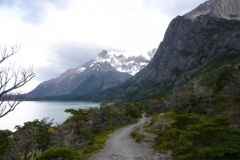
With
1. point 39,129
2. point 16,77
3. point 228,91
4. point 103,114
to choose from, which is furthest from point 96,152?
point 103,114

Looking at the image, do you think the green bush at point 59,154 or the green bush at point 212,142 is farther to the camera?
the green bush at point 212,142

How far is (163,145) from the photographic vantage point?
2041 centimetres

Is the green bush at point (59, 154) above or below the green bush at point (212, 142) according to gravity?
above

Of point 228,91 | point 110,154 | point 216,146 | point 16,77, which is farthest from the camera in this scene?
point 228,91

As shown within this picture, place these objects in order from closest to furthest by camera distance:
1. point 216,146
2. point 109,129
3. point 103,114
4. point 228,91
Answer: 1. point 216,146
2. point 228,91
3. point 109,129
4. point 103,114

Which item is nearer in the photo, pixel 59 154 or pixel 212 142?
pixel 59 154

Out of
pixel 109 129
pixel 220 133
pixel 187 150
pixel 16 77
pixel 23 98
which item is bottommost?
pixel 109 129

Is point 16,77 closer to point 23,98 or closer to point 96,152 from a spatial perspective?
point 23,98

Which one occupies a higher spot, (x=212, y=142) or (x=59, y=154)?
(x=59, y=154)

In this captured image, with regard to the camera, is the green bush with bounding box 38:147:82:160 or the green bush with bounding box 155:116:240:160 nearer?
the green bush with bounding box 38:147:82:160

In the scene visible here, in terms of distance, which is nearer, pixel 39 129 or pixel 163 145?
pixel 163 145

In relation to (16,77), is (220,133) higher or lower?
lower

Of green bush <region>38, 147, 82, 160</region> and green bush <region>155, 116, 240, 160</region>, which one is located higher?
green bush <region>38, 147, 82, 160</region>

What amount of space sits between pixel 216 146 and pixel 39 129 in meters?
30.8
